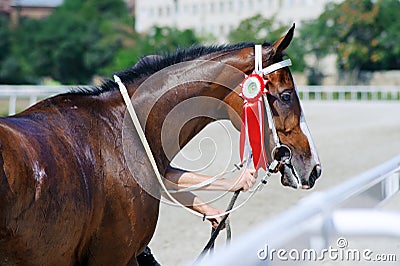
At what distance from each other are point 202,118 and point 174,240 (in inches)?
107

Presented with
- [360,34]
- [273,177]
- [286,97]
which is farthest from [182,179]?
[360,34]

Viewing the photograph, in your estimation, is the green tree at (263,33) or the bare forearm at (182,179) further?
the green tree at (263,33)

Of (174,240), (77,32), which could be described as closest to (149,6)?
(77,32)

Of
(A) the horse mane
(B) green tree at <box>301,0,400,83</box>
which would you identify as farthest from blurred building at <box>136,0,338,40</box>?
(A) the horse mane

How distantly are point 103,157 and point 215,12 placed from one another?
66879 mm

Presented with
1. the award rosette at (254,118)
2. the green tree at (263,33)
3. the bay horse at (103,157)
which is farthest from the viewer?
the green tree at (263,33)

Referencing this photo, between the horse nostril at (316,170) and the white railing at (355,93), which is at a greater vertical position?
the horse nostril at (316,170)

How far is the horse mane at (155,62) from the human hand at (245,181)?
65 centimetres

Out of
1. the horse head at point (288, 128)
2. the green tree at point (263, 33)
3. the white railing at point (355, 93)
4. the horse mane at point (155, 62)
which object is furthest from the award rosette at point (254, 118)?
the green tree at point (263, 33)

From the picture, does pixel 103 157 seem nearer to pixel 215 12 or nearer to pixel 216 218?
pixel 216 218

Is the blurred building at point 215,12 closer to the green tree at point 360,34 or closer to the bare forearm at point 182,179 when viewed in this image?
the green tree at point 360,34

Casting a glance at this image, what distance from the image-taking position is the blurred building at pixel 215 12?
6141 cm

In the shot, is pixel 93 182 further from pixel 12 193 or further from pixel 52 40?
pixel 52 40

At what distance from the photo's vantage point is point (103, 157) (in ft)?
10.3
